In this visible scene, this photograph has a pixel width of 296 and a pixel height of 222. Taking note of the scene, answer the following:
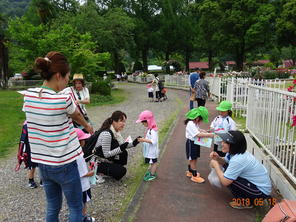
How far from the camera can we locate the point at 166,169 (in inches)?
196

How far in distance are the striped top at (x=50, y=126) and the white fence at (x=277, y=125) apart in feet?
8.66

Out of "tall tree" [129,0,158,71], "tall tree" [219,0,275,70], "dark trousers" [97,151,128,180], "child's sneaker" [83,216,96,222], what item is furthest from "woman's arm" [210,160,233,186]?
"tall tree" [129,0,158,71]

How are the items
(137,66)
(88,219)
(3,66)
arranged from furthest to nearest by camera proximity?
(137,66)
(3,66)
(88,219)

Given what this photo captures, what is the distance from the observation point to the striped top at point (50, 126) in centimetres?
211

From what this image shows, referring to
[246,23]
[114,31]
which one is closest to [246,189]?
[114,31]

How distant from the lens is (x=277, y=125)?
12.7 ft

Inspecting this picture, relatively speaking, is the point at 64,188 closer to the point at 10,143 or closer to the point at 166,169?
the point at 166,169

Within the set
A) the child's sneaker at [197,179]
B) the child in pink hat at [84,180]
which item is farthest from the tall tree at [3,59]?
the child in pink hat at [84,180]

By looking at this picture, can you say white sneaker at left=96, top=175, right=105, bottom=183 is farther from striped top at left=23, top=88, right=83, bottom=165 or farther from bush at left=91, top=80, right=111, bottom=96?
bush at left=91, top=80, right=111, bottom=96

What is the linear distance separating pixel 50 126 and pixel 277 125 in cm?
322

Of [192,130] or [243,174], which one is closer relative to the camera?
[243,174]

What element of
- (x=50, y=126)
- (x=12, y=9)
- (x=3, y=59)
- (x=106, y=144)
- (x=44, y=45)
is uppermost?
(x=12, y=9)

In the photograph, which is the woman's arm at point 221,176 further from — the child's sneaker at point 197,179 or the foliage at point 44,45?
the foliage at point 44,45

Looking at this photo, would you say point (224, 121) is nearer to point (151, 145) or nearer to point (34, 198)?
point (151, 145)
